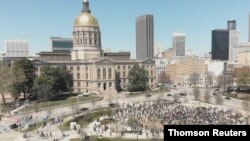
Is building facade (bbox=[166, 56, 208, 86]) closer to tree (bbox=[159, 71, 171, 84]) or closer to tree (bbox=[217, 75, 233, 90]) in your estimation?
tree (bbox=[159, 71, 171, 84])

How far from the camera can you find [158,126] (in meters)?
39.6

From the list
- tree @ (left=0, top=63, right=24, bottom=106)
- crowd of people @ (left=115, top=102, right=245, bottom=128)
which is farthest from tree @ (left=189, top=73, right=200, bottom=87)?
tree @ (left=0, top=63, right=24, bottom=106)

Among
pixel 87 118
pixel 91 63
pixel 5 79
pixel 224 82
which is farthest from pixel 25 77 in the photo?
pixel 224 82

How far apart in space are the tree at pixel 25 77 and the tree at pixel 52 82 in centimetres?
211

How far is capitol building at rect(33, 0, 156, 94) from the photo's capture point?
84750mm

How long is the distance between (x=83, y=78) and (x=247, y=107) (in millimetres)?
50010

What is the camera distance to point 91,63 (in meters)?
85.4

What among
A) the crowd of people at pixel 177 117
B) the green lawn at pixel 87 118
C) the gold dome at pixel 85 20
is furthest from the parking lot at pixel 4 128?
the gold dome at pixel 85 20

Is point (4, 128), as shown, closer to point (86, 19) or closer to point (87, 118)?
point (87, 118)

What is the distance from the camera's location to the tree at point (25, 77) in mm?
64113

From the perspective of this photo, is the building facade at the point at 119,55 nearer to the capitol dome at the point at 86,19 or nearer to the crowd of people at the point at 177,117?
the capitol dome at the point at 86,19

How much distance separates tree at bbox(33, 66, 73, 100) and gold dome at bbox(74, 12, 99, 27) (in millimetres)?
21742

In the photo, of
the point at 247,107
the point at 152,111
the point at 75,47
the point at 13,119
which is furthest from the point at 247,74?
the point at 13,119

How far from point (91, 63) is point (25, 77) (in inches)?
916
